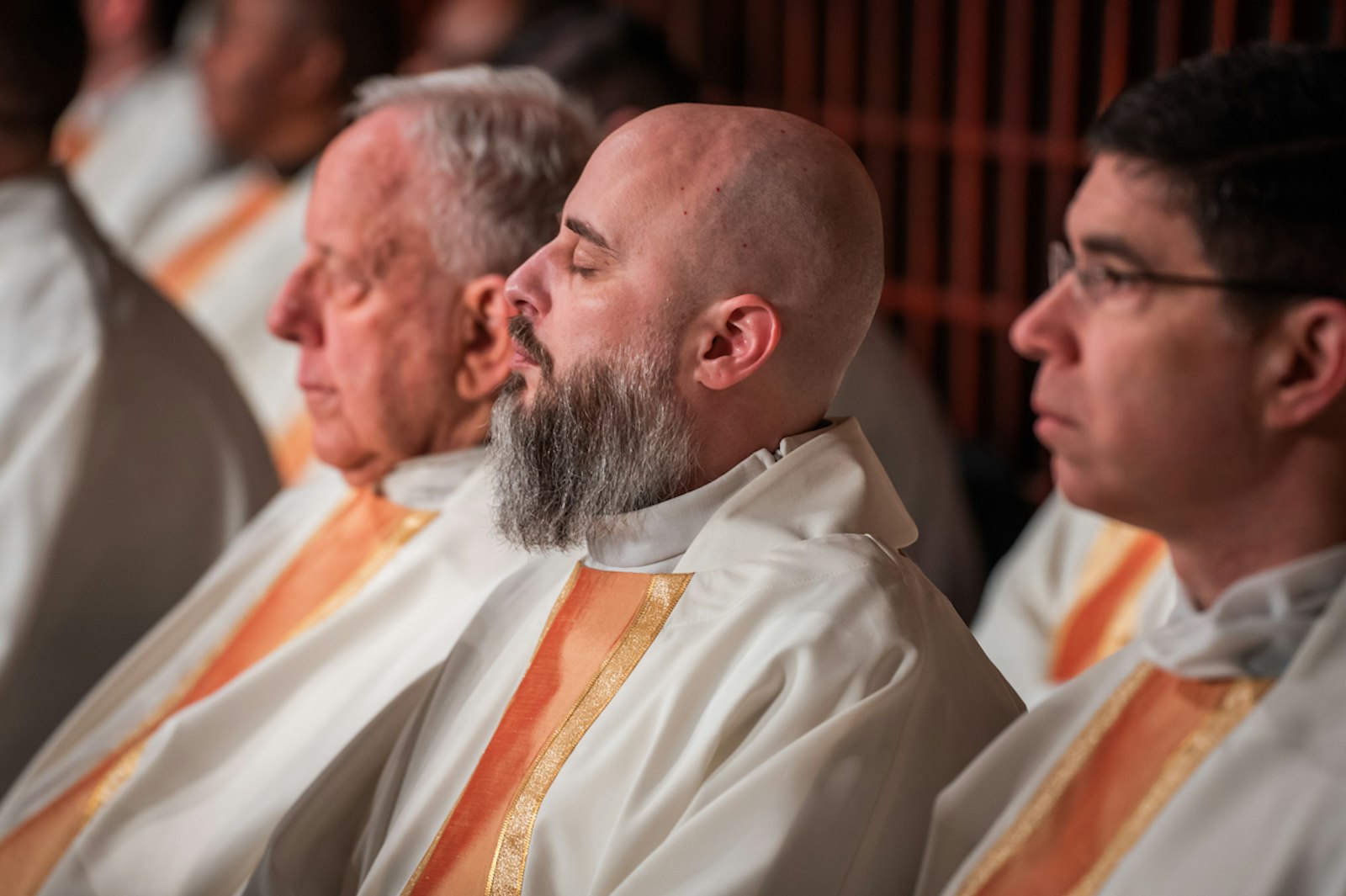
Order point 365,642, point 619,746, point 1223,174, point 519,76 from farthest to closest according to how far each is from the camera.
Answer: point 519,76 < point 365,642 < point 619,746 < point 1223,174

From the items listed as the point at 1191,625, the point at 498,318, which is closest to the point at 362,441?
the point at 498,318

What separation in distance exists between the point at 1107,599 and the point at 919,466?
0.73m

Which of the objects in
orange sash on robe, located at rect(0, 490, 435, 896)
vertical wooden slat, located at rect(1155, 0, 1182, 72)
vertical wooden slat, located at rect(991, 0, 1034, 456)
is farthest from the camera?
vertical wooden slat, located at rect(991, 0, 1034, 456)

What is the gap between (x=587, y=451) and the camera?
163 cm

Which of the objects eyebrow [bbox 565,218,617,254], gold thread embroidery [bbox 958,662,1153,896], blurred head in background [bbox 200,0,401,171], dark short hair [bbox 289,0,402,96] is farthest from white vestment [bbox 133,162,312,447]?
gold thread embroidery [bbox 958,662,1153,896]

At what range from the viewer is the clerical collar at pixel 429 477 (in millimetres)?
2246

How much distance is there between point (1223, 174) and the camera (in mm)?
1145

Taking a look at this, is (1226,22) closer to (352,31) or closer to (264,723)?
(352,31)

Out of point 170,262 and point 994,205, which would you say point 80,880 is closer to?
point 170,262

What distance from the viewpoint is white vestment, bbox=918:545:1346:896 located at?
1.10 metres

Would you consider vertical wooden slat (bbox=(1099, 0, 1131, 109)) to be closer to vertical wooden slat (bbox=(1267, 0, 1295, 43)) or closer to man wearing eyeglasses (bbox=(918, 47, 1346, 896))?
vertical wooden slat (bbox=(1267, 0, 1295, 43))

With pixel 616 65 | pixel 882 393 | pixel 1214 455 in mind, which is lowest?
pixel 882 393

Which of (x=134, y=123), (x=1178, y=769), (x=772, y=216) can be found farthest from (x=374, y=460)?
(x=134, y=123)

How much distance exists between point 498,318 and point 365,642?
49 cm
